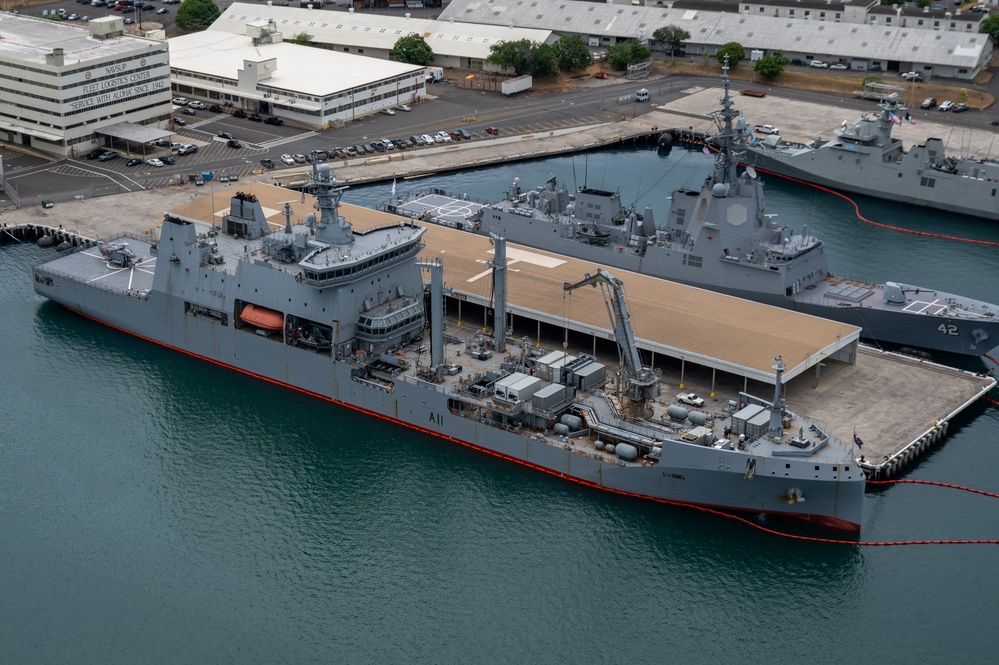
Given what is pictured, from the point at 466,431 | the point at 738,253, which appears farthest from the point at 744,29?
the point at 466,431

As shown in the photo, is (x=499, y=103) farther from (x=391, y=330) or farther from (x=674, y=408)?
(x=674, y=408)

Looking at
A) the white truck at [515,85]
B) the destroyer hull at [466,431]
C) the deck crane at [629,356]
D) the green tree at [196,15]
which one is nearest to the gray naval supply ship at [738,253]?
the deck crane at [629,356]

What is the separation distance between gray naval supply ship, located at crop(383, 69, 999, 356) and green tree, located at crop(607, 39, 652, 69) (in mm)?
50933

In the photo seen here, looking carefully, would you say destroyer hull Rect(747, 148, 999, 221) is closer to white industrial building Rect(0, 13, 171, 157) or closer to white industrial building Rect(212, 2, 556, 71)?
white industrial building Rect(212, 2, 556, 71)

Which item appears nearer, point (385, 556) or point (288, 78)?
point (385, 556)

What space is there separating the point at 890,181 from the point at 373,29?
6189 centimetres

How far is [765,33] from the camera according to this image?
428 feet

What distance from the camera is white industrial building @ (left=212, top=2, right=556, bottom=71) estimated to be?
427 ft

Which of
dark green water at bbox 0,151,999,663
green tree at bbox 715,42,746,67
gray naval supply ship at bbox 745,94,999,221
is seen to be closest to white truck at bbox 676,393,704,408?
dark green water at bbox 0,151,999,663

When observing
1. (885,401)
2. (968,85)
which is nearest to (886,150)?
(968,85)

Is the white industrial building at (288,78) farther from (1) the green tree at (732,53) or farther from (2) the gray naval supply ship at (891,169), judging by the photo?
(2) the gray naval supply ship at (891,169)

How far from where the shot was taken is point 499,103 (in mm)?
120812

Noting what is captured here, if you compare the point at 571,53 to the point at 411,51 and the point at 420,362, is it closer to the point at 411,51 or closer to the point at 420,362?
the point at 411,51

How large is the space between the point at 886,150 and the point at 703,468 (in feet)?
170
